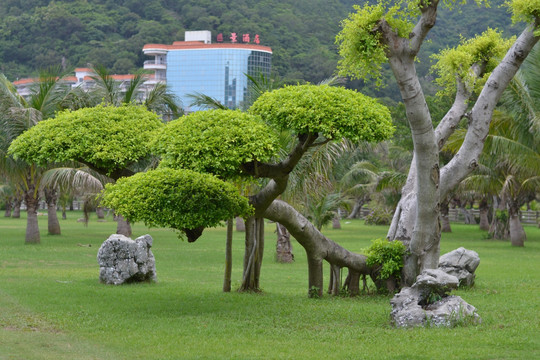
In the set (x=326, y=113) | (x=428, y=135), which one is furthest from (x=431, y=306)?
(x=326, y=113)

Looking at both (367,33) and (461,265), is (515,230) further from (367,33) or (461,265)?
(367,33)

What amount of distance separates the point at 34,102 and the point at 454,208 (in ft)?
142

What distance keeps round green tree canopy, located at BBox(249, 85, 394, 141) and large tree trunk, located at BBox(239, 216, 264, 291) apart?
360cm

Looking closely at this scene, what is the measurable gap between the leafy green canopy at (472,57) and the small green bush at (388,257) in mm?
3453

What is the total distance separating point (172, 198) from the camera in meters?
10.7

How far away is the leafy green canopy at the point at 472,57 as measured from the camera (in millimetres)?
13781

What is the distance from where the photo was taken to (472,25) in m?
66.0

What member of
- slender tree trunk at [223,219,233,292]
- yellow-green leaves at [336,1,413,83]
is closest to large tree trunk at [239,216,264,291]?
slender tree trunk at [223,219,233,292]

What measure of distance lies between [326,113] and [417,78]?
157 cm

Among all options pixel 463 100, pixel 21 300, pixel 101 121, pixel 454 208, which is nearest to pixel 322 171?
pixel 463 100

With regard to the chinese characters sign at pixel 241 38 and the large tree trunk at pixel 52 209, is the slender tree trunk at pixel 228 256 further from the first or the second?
the chinese characters sign at pixel 241 38

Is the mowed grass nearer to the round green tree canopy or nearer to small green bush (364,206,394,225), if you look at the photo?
the round green tree canopy

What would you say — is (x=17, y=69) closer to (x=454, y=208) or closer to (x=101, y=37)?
(x=101, y=37)

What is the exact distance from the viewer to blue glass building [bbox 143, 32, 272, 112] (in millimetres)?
76688
